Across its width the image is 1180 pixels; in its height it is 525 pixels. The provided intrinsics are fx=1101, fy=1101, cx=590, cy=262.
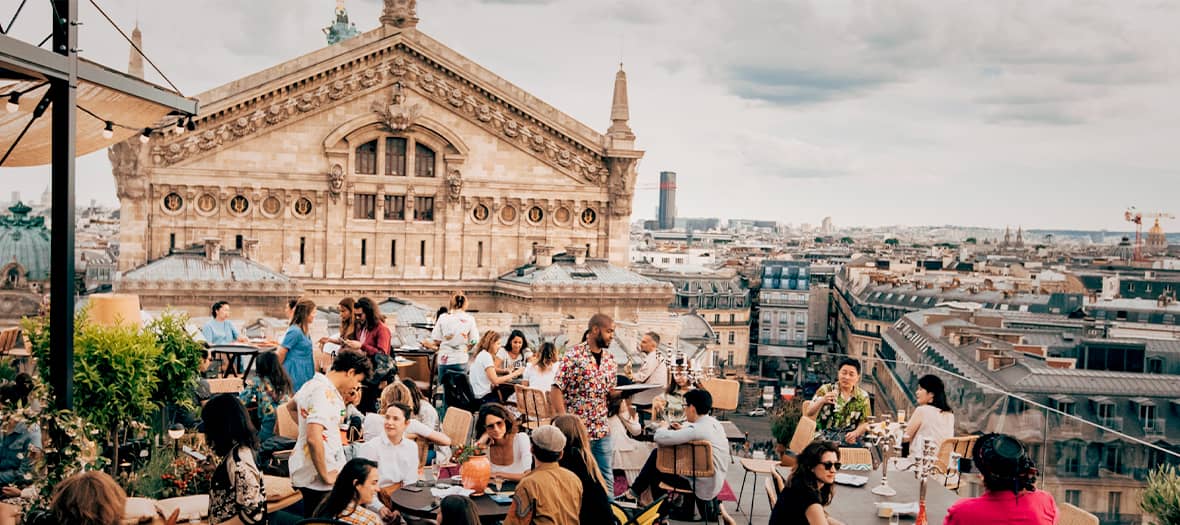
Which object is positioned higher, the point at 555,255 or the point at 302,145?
the point at 302,145

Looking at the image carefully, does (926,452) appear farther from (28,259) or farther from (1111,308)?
(1111,308)

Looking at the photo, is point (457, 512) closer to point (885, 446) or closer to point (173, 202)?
point (885, 446)

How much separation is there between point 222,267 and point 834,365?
67.1 feet

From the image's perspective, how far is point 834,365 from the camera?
14.7 meters

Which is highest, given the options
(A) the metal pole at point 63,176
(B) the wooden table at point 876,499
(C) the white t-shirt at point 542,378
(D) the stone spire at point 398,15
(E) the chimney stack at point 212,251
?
(D) the stone spire at point 398,15

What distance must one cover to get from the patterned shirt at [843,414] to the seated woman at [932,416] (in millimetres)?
608

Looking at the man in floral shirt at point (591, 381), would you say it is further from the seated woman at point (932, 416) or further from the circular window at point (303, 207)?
the circular window at point (303, 207)

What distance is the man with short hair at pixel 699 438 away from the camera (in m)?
9.54

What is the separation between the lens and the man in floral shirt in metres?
9.97

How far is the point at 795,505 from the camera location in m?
7.24

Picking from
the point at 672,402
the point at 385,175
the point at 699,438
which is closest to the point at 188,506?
the point at 699,438

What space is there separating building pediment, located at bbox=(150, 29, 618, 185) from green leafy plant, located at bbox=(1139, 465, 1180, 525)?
25.2m

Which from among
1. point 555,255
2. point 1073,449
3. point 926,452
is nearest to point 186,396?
point 926,452

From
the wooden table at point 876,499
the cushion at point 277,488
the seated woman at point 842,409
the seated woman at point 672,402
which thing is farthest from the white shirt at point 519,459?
the seated woman at point 842,409
